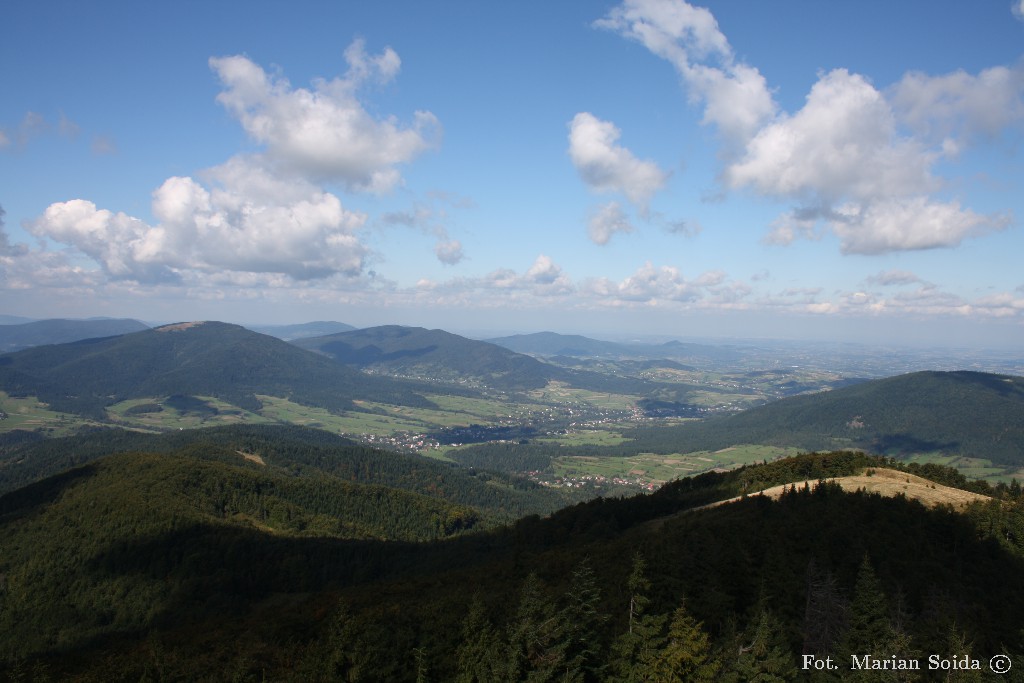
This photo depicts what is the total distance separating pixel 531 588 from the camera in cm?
3756

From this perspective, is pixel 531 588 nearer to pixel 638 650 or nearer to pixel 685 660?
pixel 638 650

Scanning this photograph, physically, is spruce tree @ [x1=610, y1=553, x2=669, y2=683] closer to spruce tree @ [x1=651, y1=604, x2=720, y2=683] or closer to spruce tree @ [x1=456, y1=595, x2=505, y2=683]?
spruce tree @ [x1=651, y1=604, x2=720, y2=683]

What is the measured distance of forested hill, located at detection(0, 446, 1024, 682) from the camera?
3522 cm

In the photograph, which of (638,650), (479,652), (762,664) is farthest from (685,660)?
(479,652)

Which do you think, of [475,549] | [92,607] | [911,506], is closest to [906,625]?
[911,506]

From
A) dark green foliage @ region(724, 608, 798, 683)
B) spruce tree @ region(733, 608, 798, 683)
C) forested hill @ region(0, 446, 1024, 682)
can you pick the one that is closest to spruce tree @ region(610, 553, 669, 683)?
forested hill @ region(0, 446, 1024, 682)

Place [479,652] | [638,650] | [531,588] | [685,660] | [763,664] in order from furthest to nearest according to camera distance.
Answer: [531,588]
[479,652]
[638,650]
[685,660]
[763,664]

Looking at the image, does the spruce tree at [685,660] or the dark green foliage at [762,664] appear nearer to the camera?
the dark green foliage at [762,664]

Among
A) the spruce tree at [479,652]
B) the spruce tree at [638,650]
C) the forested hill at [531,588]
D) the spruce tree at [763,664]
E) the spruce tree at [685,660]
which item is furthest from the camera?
the forested hill at [531,588]

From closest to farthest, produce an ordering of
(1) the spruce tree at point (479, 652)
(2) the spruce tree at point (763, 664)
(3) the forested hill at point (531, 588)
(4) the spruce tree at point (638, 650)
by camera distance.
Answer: (2) the spruce tree at point (763, 664), (4) the spruce tree at point (638, 650), (1) the spruce tree at point (479, 652), (3) the forested hill at point (531, 588)

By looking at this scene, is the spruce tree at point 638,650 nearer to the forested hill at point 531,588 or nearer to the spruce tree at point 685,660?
the forested hill at point 531,588

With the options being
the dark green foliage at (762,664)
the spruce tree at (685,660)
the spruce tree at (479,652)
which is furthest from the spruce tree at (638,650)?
the spruce tree at (479,652)

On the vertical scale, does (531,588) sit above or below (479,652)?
above

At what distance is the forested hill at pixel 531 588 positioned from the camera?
3522 cm
